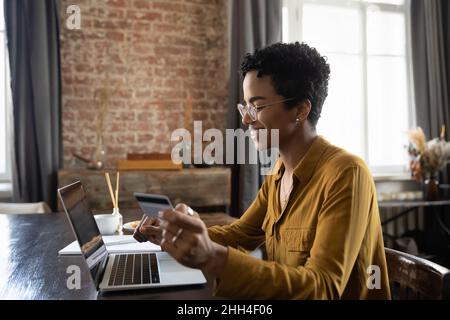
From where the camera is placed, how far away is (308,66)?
Answer: 119 cm

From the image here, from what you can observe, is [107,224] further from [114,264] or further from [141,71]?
[141,71]

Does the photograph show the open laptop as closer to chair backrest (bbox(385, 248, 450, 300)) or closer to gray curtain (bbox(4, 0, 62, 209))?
chair backrest (bbox(385, 248, 450, 300))

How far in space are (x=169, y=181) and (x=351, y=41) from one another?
7.44 feet

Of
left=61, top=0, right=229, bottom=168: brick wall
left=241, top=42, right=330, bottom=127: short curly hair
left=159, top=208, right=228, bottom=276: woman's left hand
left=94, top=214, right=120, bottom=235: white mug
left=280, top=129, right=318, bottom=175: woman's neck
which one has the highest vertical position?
left=61, top=0, right=229, bottom=168: brick wall

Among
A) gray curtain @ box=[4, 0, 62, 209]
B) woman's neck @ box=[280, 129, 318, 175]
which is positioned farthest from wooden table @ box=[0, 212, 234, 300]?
gray curtain @ box=[4, 0, 62, 209]

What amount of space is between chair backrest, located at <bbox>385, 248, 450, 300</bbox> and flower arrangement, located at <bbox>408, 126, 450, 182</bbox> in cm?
243

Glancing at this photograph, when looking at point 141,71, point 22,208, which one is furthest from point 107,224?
point 141,71

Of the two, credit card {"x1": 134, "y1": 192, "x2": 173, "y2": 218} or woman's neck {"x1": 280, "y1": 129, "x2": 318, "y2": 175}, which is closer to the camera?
credit card {"x1": 134, "y1": 192, "x2": 173, "y2": 218}

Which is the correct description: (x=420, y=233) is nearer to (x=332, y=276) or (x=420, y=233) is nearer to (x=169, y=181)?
(x=169, y=181)

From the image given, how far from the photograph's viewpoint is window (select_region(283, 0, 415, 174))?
3770 mm

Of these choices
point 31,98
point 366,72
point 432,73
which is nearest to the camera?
point 31,98

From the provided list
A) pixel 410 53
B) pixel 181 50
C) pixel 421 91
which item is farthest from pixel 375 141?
pixel 181 50

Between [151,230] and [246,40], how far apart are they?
7.69 feet

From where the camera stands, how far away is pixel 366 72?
386cm
